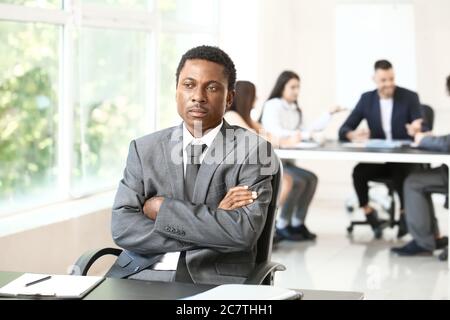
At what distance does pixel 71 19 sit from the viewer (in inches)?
215

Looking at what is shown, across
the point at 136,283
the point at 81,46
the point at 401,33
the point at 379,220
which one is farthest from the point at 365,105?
the point at 136,283

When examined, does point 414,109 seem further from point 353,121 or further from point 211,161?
point 211,161

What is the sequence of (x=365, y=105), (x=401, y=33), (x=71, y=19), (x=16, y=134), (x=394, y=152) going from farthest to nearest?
(x=401, y=33)
(x=365, y=105)
(x=394, y=152)
(x=71, y=19)
(x=16, y=134)

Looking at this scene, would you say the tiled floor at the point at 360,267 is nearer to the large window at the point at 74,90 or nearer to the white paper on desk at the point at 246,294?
the large window at the point at 74,90

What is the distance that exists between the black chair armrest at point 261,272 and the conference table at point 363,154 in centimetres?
336

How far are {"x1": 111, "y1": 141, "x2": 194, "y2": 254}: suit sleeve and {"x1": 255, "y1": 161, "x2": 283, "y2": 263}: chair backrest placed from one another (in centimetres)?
27

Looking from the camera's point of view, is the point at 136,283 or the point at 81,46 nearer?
the point at 136,283

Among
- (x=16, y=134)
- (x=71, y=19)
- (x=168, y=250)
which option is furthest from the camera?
(x=71, y=19)

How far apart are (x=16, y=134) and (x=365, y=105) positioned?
3.18 meters

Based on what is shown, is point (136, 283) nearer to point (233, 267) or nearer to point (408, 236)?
point (233, 267)

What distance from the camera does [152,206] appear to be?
2.88 m

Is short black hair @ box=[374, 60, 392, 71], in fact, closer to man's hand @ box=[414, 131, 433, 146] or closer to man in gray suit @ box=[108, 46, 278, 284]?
man's hand @ box=[414, 131, 433, 146]

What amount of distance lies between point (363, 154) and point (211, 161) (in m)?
3.50

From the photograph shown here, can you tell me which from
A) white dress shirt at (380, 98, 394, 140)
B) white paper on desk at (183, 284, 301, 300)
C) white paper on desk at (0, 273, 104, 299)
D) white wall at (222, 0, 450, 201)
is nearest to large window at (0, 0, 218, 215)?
white wall at (222, 0, 450, 201)
